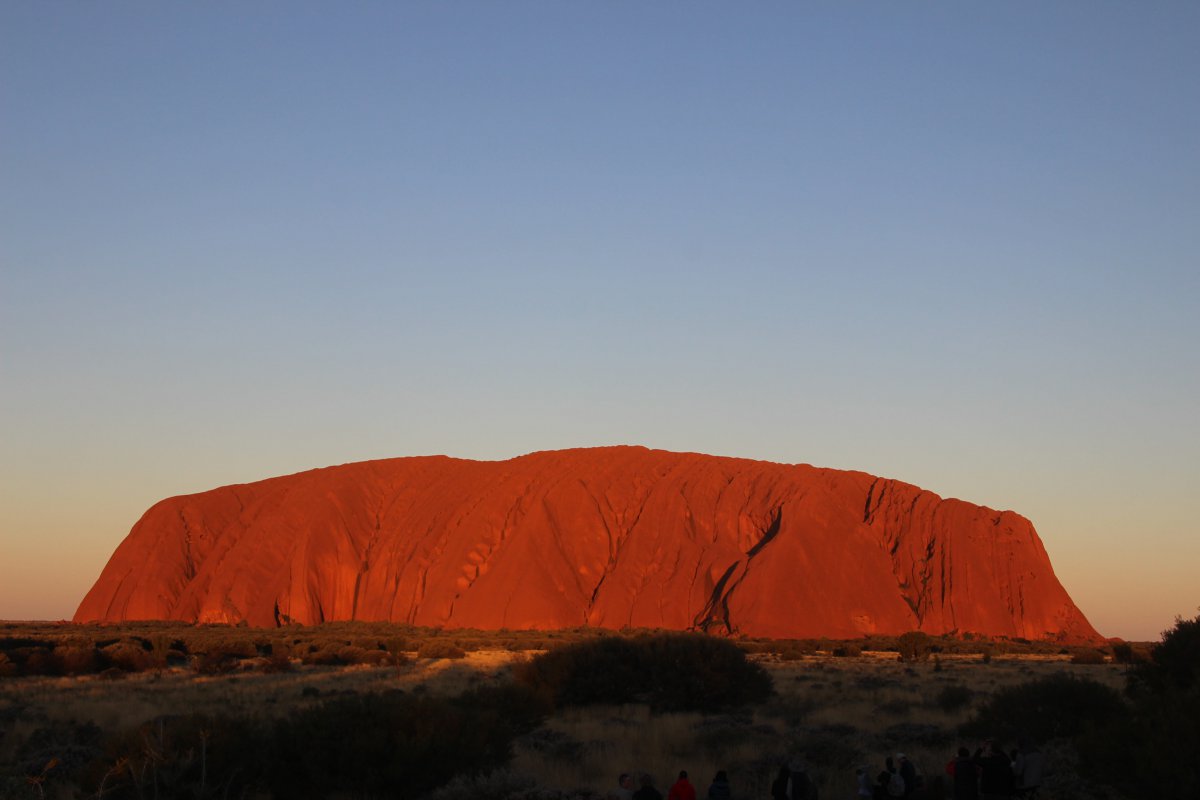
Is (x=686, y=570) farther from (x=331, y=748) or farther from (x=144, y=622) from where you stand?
(x=331, y=748)

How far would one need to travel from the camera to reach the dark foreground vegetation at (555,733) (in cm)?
1189

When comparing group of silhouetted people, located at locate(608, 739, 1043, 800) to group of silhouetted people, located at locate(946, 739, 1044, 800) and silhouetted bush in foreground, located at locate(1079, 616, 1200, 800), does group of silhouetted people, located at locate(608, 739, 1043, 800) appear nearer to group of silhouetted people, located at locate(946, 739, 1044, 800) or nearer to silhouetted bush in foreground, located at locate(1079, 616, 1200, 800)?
group of silhouetted people, located at locate(946, 739, 1044, 800)

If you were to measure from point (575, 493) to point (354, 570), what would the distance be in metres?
19.3

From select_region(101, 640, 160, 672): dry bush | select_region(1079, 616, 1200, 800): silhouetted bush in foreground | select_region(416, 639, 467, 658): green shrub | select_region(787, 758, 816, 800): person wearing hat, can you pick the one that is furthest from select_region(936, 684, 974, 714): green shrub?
select_region(101, 640, 160, 672): dry bush

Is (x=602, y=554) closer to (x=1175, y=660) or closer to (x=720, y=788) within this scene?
(x=1175, y=660)

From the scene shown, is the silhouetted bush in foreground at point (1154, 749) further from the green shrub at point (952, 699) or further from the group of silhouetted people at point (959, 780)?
the green shrub at point (952, 699)

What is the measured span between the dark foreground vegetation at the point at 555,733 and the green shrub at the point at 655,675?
0.04 metres

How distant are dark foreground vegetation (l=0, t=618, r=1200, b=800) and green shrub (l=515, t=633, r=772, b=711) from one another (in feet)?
0.13

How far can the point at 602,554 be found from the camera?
8262 centimetres

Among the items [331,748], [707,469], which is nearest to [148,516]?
[707,469]

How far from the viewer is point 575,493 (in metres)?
85.1

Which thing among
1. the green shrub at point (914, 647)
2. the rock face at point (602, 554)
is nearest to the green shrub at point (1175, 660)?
the green shrub at point (914, 647)

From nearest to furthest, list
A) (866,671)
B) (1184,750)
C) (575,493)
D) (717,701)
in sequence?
1. (1184,750)
2. (717,701)
3. (866,671)
4. (575,493)

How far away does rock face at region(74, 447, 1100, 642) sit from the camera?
75.7 metres
